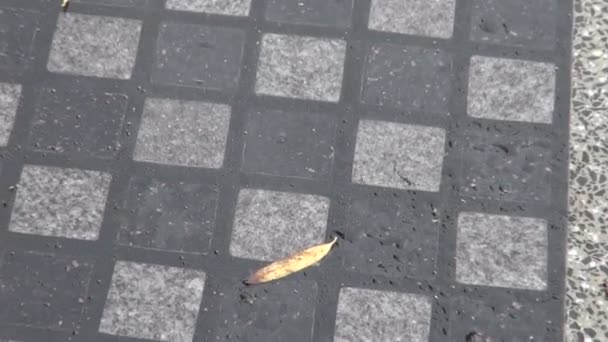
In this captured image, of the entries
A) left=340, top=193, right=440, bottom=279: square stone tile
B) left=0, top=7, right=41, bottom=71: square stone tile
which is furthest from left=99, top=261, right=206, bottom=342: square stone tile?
left=0, top=7, right=41, bottom=71: square stone tile

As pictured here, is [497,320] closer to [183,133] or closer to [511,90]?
[511,90]

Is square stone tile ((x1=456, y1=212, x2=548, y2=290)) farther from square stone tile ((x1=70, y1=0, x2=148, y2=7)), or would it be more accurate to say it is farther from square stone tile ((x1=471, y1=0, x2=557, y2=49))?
square stone tile ((x1=70, y1=0, x2=148, y2=7))

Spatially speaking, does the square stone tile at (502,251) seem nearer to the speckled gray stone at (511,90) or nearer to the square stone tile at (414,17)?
the speckled gray stone at (511,90)

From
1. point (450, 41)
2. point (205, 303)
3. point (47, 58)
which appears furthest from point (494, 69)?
point (47, 58)

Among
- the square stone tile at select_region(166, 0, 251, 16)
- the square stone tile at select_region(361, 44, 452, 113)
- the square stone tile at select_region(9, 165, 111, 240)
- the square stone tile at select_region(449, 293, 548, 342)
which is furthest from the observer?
the square stone tile at select_region(166, 0, 251, 16)

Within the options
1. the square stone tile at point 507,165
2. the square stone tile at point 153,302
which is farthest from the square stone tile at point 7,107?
the square stone tile at point 507,165

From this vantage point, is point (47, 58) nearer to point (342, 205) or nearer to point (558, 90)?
point (342, 205)

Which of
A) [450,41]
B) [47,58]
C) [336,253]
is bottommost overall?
[336,253]

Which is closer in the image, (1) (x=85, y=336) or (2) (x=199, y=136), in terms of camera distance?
(1) (x=85, y=336)
